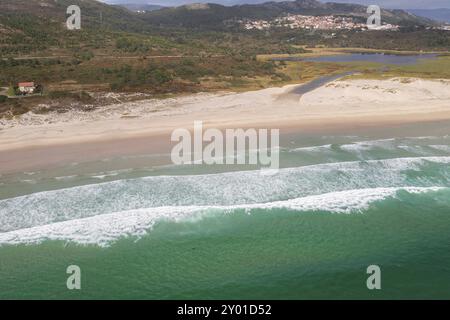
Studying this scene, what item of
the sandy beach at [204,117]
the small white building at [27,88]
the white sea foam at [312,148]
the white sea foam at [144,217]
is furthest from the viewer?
the small white building at [27,88]

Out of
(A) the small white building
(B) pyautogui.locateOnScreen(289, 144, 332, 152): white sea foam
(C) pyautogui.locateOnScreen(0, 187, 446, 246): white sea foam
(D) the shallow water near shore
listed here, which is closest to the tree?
(A) the small white building

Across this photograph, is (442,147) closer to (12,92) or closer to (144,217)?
(144,217)

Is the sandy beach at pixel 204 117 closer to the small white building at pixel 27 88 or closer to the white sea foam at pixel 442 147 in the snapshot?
the white sea foam at pixel 442 147

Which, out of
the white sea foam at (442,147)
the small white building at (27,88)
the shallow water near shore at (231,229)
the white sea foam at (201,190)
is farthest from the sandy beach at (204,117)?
the small white building at (27,88)

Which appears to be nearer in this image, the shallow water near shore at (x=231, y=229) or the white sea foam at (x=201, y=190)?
the shallow water near shore at (x=231, y=229)

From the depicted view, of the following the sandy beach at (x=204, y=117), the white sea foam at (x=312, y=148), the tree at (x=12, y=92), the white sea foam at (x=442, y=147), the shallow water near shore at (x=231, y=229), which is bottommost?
the shallow water near shore at (x=231, y=229)

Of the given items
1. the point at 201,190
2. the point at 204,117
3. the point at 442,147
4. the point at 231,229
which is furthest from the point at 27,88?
the point at 442,147
